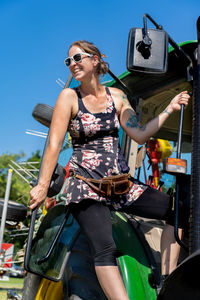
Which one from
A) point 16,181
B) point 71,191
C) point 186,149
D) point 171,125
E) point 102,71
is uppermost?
point 102,71

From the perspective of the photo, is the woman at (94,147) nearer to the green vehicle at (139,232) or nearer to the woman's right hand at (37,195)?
the woman's right hand at (37,195)

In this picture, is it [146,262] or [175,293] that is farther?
[146,262]

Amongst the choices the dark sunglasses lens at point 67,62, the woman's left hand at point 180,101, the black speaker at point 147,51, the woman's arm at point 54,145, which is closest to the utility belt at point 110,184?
the woman's arm at point 54,145

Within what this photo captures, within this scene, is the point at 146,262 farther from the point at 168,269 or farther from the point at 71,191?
the point at 71,191

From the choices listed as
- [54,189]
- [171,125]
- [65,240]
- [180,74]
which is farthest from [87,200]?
[171,125]

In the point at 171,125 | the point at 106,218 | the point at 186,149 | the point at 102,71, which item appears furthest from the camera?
the point at 171,125

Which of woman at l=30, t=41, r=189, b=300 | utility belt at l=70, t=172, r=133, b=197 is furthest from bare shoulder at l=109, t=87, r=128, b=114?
utility belt at l=70, t=172, r=133, b=197

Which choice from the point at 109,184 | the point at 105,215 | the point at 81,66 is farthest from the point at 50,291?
the point at 81,66

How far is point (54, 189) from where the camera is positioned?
236cm

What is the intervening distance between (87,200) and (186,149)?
4.43ft

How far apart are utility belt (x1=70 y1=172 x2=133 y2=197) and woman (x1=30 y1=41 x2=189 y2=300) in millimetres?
29

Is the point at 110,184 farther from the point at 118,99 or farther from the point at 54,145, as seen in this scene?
the point at 118,99

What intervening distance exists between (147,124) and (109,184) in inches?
18.3

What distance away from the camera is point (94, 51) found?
2.47m
